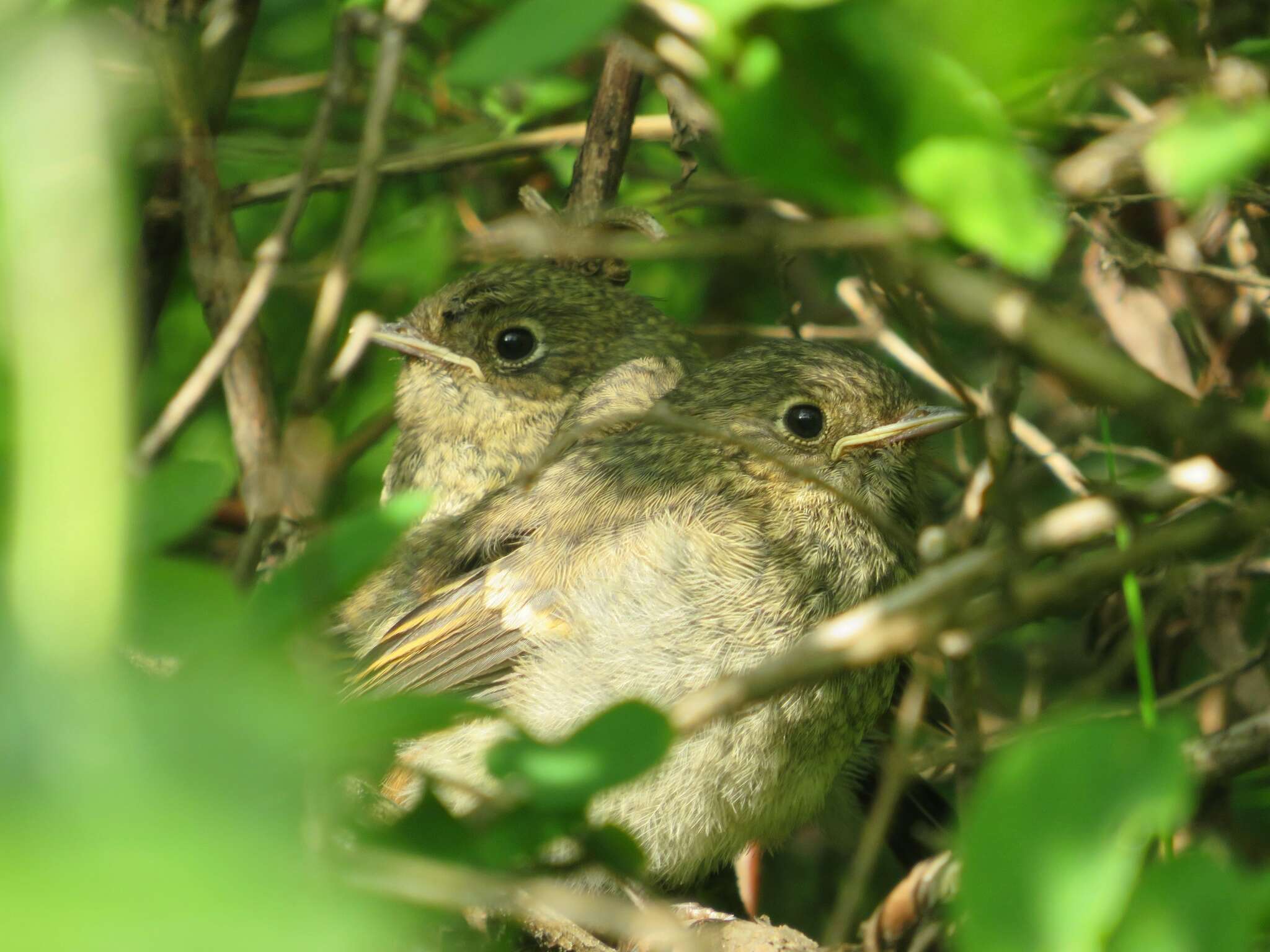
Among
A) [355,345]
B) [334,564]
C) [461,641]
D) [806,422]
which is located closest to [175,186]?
[355,345]

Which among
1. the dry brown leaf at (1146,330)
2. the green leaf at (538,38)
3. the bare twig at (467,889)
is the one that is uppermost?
the green leaf at (538,38)

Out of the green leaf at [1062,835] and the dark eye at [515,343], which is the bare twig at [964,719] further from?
the dark eye at [515,343]

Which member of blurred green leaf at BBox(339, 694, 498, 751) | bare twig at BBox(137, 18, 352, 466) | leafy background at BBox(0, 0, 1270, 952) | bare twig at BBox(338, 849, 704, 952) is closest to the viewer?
leafy background at BBox(0, 0, 1270, 952)

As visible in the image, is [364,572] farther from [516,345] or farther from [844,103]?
[516,345]

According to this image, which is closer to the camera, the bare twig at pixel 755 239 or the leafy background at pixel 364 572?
the leafy background at pixel 364 572

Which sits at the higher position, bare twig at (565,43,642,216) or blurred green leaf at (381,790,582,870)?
blurred green leaf at (381,790,582,870)

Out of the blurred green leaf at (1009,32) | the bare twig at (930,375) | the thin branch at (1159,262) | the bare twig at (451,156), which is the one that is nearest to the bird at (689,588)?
the bare twig at (930,375)

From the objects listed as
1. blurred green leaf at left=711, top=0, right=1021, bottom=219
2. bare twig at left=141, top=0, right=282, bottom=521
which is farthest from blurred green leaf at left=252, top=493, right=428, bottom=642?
bare twig at left=141, top=0, right=282, bottom=521

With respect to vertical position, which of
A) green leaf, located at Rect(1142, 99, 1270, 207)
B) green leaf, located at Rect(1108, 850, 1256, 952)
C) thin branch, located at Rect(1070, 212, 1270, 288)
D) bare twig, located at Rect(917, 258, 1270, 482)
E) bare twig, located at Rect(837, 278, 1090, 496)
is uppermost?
green leaf, located at Rect(1142, 99, 1270, 207)

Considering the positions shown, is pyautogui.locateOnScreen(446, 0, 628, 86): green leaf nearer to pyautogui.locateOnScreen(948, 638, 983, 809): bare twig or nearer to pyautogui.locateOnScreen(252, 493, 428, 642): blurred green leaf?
pyautogui.locateOnScreen(252, 493, 428, 642): blurred green leaf
